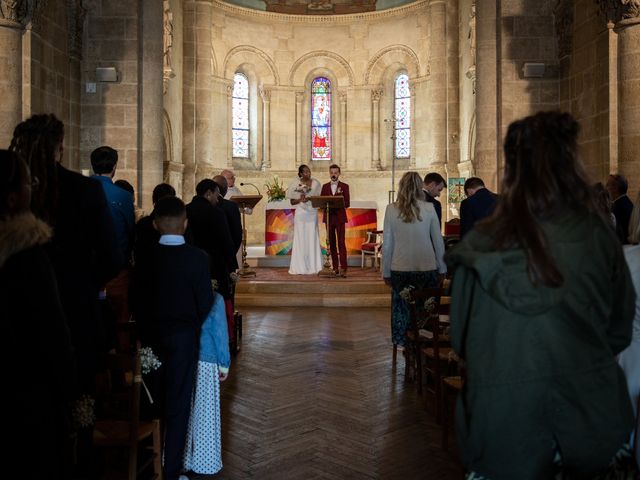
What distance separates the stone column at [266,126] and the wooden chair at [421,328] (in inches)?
564

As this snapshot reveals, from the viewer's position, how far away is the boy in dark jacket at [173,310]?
3.57 metres

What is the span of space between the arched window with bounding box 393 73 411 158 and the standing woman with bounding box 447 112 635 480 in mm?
18163

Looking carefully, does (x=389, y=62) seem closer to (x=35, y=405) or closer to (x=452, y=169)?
(x=452, y=169)

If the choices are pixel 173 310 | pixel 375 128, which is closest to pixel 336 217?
pixel 173 310

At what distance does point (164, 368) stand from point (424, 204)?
10.8ft

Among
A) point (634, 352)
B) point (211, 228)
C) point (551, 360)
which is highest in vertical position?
point (211, 228)

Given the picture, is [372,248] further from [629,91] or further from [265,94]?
[265,94]

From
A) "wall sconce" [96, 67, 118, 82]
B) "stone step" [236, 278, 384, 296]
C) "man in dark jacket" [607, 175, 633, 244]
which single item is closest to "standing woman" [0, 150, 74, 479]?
"man in dark jacket" [607, 175, 633, 244]

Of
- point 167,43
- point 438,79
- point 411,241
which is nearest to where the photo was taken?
point 411,241

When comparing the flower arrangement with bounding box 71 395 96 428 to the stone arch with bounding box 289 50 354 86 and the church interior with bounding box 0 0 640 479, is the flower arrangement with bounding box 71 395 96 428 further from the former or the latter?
the stone arch with bounding box 289 50 354 86

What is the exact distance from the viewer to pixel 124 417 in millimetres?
4105

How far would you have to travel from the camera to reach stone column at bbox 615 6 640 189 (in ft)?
26.4

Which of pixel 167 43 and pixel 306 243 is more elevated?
pixel 167 43

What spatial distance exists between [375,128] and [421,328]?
14672 millimetres
